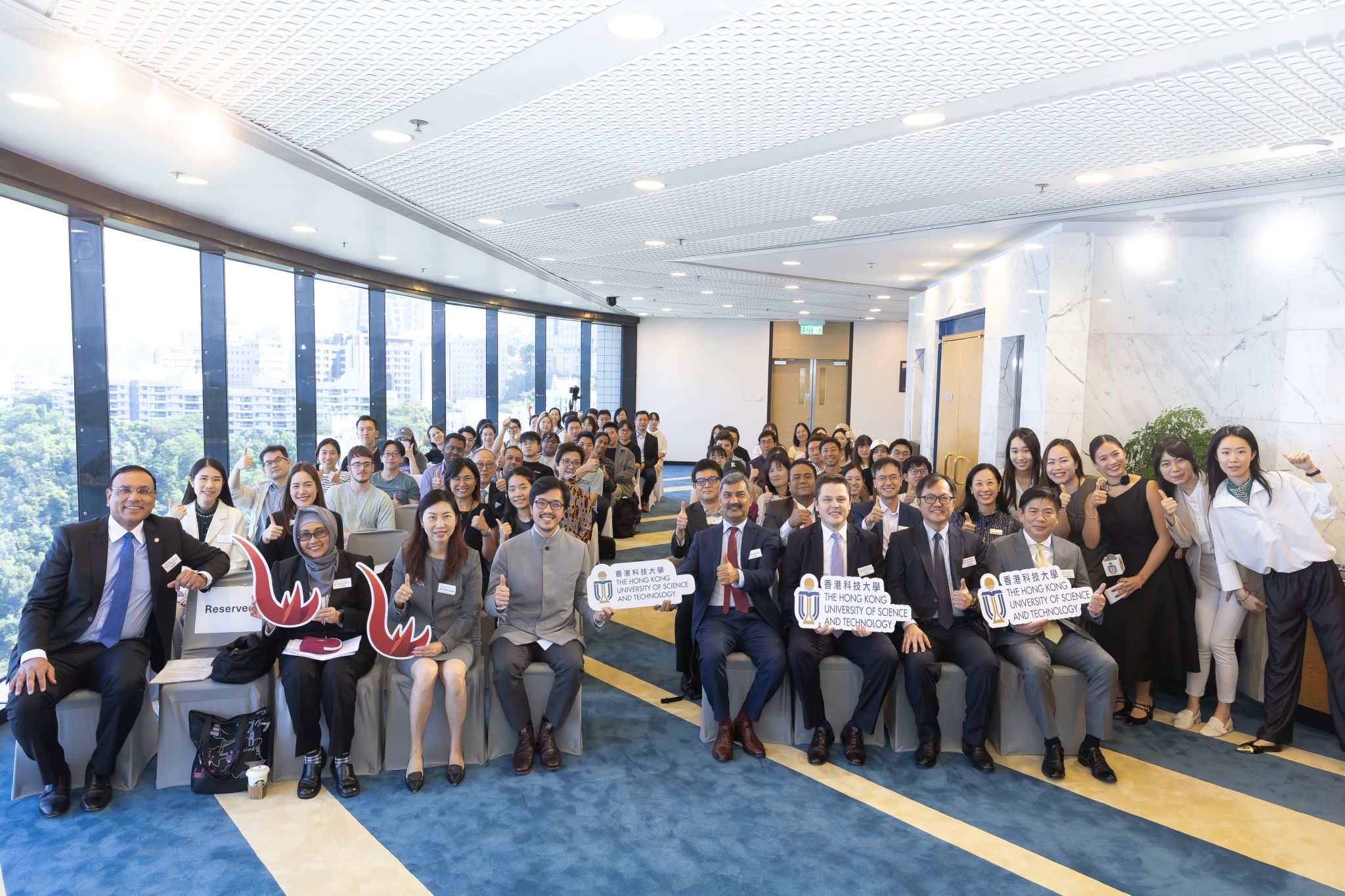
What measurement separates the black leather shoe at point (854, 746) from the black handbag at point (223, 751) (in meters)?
3.06

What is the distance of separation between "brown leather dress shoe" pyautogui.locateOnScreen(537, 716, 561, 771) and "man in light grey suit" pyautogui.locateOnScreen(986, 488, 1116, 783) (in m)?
2.59

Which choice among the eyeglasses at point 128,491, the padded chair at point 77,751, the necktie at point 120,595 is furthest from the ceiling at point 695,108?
the padded chair at point 77,751

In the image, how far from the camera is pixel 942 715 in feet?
15.0

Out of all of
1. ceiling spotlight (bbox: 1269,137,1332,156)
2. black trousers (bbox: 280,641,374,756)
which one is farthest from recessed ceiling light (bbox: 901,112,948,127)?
black trousers (bbox: 280,641,374,756)

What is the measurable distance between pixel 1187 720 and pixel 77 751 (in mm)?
6183

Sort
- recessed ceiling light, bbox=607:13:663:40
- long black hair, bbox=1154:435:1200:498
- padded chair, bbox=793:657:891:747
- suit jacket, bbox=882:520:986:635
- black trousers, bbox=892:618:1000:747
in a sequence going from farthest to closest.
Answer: long black hair, bbox=1154:435:1200:498
suit jacket, bbox=882:520:986:635
padded chair, bbox=793:657:891:747
black trousers, bbox=892:618:1000:747
recessed ceiling light, bbox=607:13:663:40

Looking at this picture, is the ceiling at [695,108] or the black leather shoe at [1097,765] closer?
the ceiling at [695,108]

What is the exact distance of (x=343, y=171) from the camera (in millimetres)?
5457

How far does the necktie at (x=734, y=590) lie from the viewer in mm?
4789

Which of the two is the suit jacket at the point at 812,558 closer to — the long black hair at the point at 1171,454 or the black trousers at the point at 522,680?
the black trousers at the point at 522,680

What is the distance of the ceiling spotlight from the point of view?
4504mm

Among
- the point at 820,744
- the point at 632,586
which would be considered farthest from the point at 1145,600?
the point at 632,586

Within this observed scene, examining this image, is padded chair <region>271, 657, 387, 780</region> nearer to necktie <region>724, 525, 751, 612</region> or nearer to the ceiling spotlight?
necktie <region>724, 525, 751, 612</region>

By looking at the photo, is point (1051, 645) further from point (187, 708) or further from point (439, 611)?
point (187, 708)
